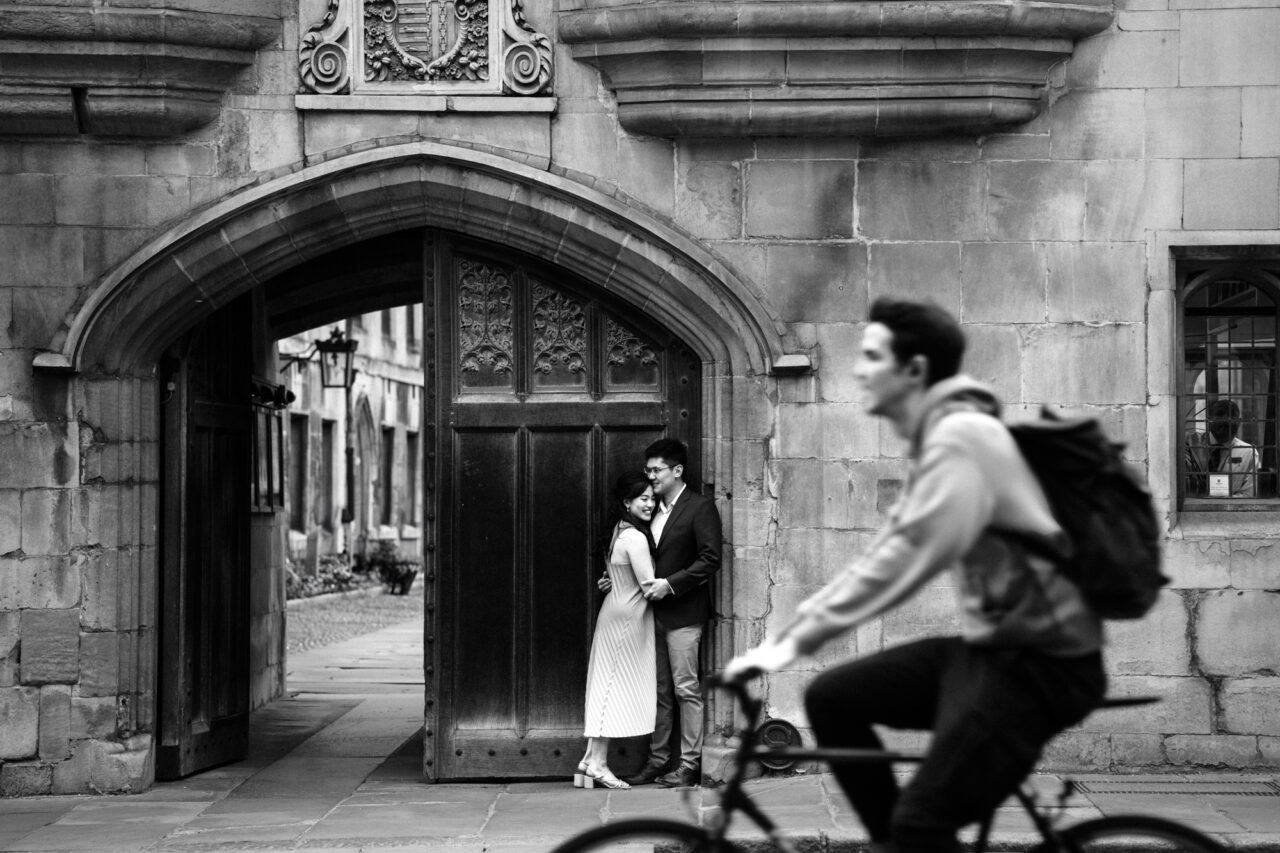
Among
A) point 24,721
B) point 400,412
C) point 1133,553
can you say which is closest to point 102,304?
point 24,721

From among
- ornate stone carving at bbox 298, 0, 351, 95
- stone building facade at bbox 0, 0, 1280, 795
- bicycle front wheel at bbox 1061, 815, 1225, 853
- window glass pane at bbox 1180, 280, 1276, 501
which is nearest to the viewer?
bicycle front wheel at bbox 1061, 815, 1225, 853

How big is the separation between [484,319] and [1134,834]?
20.3 feet

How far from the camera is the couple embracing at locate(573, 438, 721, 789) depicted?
9383 mm

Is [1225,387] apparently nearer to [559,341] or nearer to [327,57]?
[559,341]

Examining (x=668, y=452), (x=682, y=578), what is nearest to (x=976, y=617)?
(x=682, y=578)

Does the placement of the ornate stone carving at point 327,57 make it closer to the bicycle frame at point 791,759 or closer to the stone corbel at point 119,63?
the stone corbel at point 119,63

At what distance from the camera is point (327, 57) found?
9.44 m

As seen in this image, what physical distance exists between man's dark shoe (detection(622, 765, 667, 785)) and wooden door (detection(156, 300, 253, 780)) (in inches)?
98.6

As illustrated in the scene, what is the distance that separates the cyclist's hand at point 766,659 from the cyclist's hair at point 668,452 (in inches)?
214

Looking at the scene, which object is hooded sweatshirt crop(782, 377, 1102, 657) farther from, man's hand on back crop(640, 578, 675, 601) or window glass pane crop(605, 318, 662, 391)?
window glass pane crop(605, 318, 662, 391)

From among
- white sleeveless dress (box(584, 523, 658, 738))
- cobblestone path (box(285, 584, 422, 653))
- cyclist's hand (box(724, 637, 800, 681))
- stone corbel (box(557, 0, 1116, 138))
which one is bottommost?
cobblestone path (box(285, 584, 422, 653))

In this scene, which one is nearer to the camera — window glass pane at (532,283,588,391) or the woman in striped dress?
the woman in striped dress

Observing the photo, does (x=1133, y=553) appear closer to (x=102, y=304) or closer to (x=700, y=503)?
(x=700, y=503)

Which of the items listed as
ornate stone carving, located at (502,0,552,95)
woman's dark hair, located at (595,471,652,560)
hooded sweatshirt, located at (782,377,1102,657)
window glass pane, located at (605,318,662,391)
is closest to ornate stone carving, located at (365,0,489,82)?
ornate stone carving, located at (502,0,552,95)
